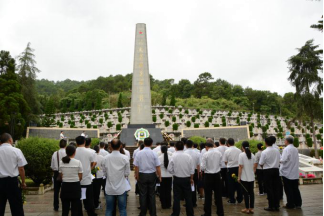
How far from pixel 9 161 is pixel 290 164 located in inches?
197

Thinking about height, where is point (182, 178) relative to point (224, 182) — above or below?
above

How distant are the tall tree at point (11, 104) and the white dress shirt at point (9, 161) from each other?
15.6 metres

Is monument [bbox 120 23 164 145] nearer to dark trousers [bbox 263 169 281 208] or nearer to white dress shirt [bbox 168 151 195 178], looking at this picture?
dark trousers [bbox 263 169 281 208]

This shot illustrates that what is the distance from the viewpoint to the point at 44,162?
8492 mm

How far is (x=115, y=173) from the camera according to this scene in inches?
161

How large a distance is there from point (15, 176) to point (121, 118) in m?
32.8

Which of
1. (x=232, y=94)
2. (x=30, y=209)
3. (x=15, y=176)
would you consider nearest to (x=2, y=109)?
(x=30, y=209)

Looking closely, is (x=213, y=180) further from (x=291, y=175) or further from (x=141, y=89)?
(x=141, y=89)

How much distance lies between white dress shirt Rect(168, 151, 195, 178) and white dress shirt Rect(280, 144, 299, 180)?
6.98 feet

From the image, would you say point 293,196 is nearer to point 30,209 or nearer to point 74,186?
point 74,186

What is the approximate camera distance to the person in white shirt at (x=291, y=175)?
5672 millimetres

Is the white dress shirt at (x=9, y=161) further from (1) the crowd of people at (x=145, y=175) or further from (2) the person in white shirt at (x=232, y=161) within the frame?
(2) the person in white shirt at (x=232, y=161)

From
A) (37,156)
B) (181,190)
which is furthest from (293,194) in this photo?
(37,156)

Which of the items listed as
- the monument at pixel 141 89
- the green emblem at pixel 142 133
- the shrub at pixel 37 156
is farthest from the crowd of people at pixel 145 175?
the monument at pixel 141 89
